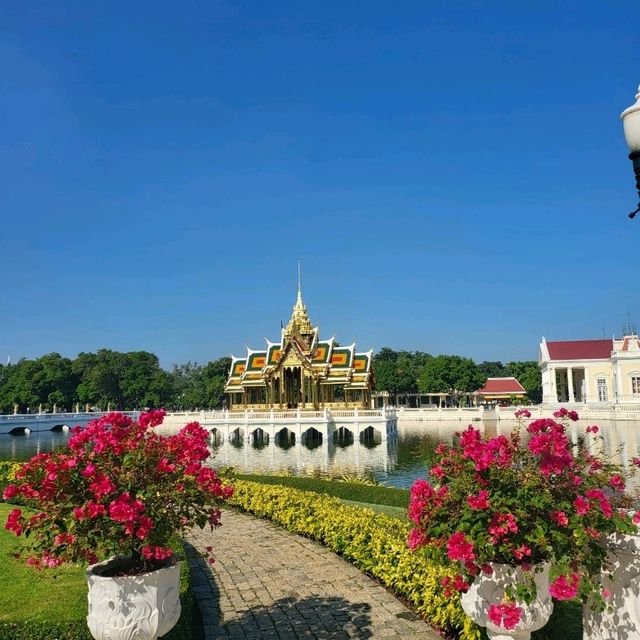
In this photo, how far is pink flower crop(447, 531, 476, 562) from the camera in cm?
421

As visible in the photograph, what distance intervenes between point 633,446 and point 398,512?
23.8m

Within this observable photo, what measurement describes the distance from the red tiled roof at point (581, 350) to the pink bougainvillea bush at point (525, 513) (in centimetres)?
6268

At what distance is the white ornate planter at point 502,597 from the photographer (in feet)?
14.5

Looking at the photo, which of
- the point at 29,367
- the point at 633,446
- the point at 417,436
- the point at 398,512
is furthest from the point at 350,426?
the point at 29,367

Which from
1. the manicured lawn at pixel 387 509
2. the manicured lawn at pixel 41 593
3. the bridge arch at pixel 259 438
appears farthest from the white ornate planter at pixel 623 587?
the bridge arch at pixel 259 438

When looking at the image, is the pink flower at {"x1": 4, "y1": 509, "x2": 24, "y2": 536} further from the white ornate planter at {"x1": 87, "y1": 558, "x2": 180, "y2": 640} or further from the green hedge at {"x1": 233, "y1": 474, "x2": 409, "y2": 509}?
the green hedge at {"x1": 233, "y1": 474, "x2": 409, "y2": 509}

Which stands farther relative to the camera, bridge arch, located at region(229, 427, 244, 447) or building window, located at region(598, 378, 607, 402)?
building window, located at region(598, 378, 607, 402)

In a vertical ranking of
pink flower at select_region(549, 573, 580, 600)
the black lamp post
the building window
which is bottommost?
pink flower at select_region(549, 573, 580, 600)

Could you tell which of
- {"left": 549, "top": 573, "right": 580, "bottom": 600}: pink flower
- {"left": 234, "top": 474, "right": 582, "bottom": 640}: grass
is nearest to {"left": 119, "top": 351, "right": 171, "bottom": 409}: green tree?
{"left": 234, "top": 474, "right": 582, "bottom": 640}: grass

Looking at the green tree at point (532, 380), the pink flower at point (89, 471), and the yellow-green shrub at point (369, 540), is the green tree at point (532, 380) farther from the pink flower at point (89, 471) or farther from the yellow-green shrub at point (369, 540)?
the pink flower at point (89, 471)

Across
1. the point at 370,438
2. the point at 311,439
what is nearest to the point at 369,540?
the point at 370,438

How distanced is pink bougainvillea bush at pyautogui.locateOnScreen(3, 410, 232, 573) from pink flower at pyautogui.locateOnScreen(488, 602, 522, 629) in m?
2.25

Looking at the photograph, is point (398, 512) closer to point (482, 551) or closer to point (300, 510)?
point (300, 510)

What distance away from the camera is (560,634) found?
19.0 feet
